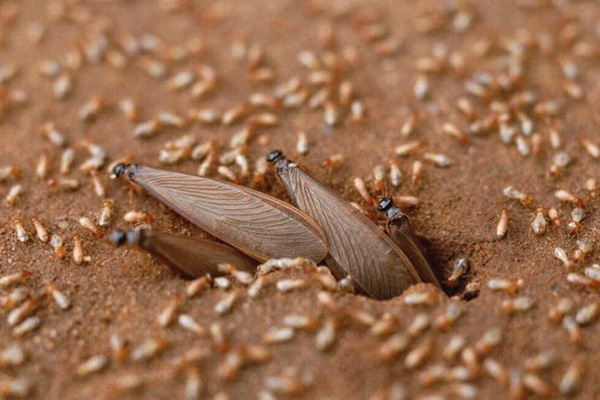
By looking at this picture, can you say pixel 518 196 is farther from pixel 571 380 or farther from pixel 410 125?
pixel 571 380

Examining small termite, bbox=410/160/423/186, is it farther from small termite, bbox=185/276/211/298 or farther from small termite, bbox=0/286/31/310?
small termite, bbox=0/286/31/310

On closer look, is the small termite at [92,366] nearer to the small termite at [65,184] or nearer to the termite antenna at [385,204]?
the small termite at [65,184]

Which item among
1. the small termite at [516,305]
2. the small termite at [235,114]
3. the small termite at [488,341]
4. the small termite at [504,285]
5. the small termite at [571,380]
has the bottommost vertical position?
the small termite at [571,380]

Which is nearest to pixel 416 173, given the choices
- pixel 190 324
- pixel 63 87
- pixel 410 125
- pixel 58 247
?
pixel 410 125

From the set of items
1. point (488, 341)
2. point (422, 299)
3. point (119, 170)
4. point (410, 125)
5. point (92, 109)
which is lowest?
point (488, 341)

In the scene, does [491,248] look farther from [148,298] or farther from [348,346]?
[148,298]

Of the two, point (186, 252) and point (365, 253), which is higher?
point (186, 252)

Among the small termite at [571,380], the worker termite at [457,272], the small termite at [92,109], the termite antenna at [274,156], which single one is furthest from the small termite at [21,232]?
the small termite at [571,380]
